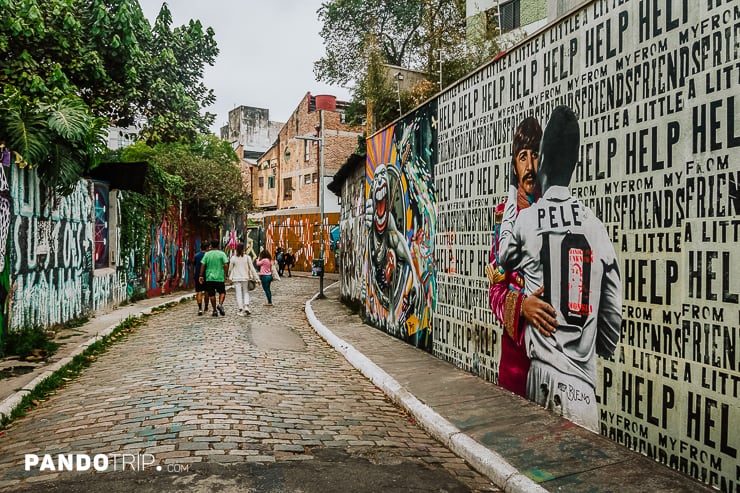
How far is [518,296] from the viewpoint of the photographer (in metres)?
6.58

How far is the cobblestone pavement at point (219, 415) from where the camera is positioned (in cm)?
476

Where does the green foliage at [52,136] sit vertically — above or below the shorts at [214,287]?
above

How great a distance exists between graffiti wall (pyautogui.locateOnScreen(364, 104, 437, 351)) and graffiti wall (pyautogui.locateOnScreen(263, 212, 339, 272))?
20.9 m

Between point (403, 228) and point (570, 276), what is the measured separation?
513cm

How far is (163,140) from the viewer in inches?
769

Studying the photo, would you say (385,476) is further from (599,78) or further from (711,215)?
(599,78)

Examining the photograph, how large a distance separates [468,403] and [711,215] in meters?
3.27

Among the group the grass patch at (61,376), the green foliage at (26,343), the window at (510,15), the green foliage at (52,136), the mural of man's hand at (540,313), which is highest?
the window at (510,15)

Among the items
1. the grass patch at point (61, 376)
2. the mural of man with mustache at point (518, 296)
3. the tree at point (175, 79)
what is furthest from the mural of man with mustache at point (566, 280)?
the tree at point (175, 79)

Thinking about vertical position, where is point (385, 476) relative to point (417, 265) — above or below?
below

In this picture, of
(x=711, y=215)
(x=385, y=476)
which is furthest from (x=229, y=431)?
(x=711, y=215)

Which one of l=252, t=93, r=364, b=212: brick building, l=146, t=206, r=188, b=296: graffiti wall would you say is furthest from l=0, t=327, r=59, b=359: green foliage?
l=252, t=93, r=364, b=212: brick building

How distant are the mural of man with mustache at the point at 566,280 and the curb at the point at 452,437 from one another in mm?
1118

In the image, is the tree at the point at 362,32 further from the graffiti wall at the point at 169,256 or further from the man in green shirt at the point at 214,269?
the man in green shirt at the point at 214,269
